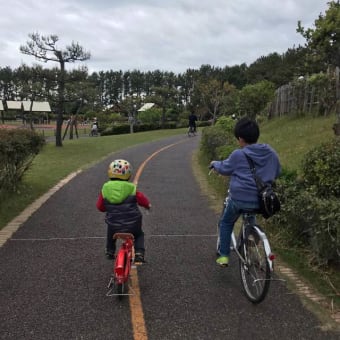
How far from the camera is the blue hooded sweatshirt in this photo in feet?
15.1

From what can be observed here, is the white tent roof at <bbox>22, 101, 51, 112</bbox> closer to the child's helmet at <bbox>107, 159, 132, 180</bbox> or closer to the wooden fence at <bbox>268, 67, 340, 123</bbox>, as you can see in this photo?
the wooden fence at <bbox>268, 67, 340, 123</bbox>

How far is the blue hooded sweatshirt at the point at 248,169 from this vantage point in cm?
459

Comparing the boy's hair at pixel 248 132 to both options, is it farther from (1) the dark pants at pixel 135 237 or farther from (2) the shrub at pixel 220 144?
(2) the shrub at pixel 220 144

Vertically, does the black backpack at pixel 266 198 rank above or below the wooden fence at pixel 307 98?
below

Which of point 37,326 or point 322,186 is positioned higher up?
point 322,186

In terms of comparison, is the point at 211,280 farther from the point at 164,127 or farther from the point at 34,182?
the point at 164,127

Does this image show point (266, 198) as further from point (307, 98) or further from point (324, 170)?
point (307, 98)

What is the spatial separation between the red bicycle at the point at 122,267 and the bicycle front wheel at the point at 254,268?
3.78ft

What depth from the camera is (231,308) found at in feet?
14.1

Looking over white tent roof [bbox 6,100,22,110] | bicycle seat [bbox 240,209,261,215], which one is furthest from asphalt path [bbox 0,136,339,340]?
white tent roof [bbox 6,100,22,110]

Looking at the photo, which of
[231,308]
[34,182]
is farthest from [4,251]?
[34,182]

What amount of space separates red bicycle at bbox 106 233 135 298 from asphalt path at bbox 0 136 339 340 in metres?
0.11

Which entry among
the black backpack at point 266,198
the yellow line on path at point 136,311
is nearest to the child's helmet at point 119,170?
the yellow line on path at point 136,311

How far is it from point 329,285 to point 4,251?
4.06m
